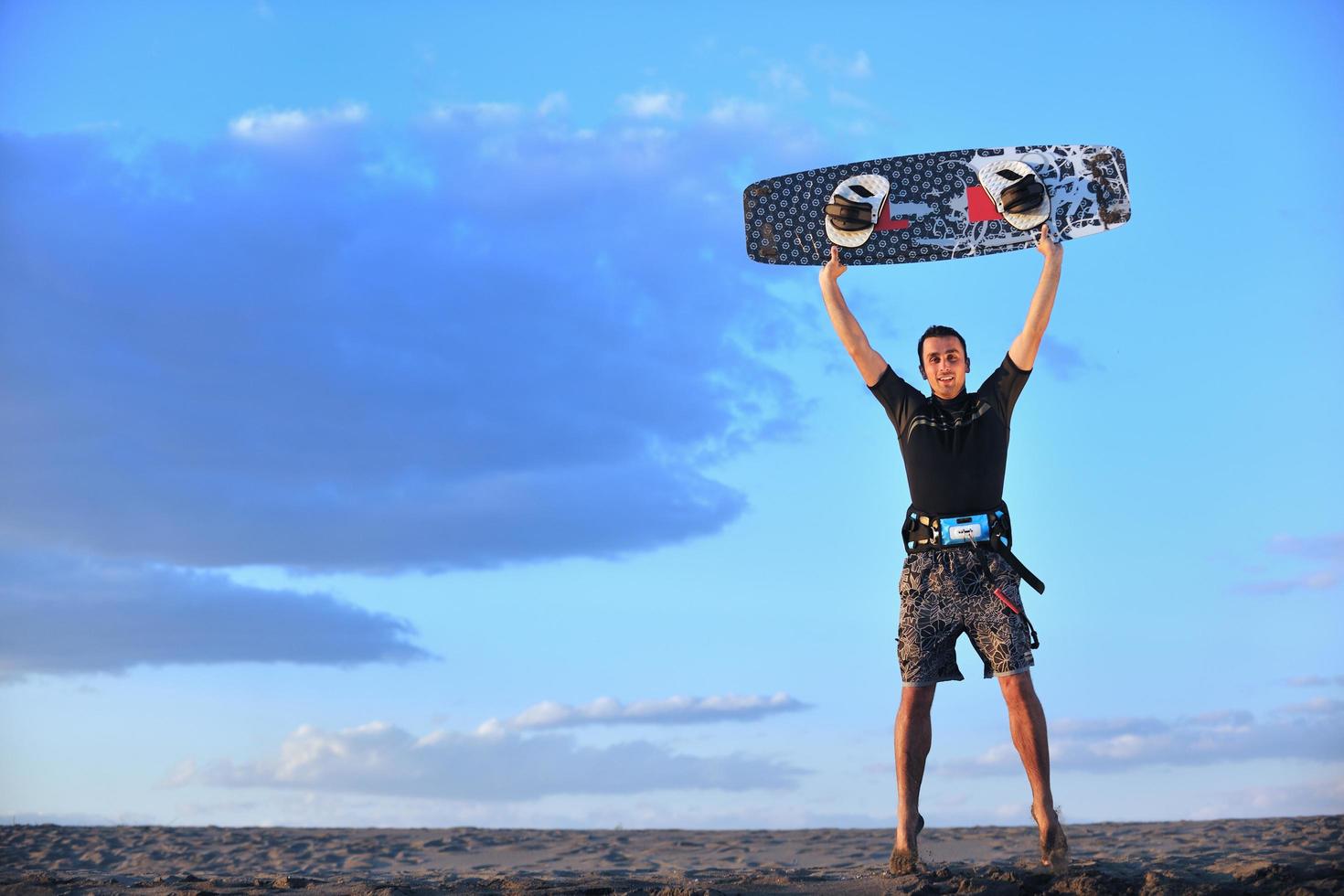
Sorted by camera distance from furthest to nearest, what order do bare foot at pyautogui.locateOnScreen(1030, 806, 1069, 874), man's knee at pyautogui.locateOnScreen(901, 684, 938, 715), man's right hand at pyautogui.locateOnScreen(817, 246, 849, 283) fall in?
man's right hand at pyautogui.locateOnScreen(817, 246, 849, 283), man's knee at pyautogui.locateOnScreen(901, 684, 938, 715), bare foot at pyautogui.locateOnScreen(1030, 806, 1069, 874)

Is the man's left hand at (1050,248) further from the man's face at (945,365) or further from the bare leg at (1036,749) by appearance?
the bare leg at (1036,749)

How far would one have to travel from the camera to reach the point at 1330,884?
6.39 metres

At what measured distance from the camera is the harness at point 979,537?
6973mm

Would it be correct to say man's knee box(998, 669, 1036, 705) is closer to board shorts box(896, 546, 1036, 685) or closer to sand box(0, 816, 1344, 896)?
board shorts box(896, 546, 1036, 685)

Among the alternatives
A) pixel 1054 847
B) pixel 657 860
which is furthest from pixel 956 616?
pixel 657 860

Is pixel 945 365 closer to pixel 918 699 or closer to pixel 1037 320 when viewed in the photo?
pixel 1037 320

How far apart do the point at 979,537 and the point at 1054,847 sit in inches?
71.8

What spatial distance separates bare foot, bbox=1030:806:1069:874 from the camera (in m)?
6.78

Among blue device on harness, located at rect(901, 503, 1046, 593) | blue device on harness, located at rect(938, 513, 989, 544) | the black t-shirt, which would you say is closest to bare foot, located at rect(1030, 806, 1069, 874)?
blue device on harness, located at rect(901, 503, 1046, 593)

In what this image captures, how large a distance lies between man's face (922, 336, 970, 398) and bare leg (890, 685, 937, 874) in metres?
1.81

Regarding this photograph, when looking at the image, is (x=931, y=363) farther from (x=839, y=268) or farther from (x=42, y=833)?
(x=42, y=833)

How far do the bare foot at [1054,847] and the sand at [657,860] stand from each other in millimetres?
75

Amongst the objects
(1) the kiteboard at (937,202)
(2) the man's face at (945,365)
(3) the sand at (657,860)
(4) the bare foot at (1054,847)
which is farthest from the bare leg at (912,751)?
(1) the kiteboard at (937,202)

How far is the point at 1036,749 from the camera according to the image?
682 cm
